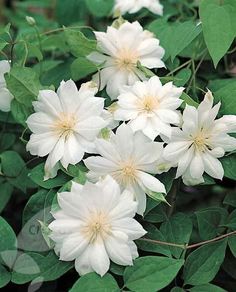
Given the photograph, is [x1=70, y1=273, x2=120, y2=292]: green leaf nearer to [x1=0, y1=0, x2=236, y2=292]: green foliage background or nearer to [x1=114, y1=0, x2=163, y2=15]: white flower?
[x1=0, y1=0, x2=236, y2=292]: green foliage background

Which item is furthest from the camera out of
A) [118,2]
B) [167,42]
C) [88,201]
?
[118,2]

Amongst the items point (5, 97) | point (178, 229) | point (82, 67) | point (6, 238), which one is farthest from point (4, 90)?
point (178, 229)

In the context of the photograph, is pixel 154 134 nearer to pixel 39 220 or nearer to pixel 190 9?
pixel 39 220

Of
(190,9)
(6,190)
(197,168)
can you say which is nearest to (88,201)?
(197,168)

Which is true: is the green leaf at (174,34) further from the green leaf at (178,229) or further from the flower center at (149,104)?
the green leaf at (178,229)

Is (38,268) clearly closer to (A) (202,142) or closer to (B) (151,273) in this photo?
(B) (151,273)

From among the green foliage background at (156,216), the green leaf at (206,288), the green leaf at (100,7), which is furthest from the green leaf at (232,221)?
the green leaf at (100,7)

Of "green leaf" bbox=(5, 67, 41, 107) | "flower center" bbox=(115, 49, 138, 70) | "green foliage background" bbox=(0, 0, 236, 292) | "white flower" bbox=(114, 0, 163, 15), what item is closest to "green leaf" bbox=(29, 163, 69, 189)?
"green foliage background" bbox=(0, 0, 236, 292)
